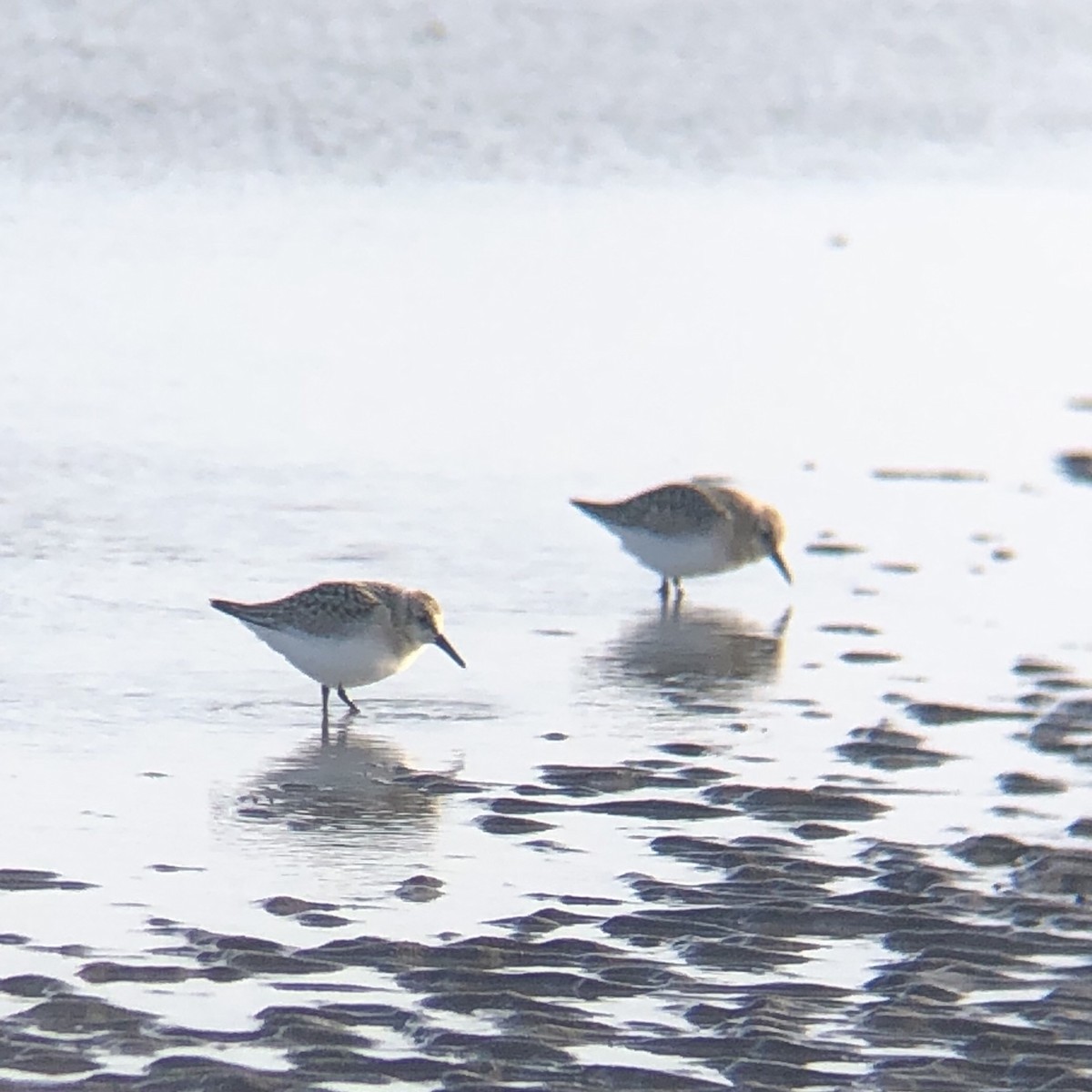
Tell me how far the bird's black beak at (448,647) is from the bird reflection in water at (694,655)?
2.02ft

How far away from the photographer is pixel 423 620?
8.76m

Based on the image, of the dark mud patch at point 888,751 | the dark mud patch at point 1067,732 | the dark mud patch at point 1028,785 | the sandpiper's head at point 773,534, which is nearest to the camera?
the dark mud patch at point 1028,785

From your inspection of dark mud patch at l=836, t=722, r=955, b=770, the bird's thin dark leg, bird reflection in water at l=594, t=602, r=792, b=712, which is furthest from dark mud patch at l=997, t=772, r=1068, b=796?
the bird's thin dark leg

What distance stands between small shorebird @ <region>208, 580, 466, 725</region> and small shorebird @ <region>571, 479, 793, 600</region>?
1.82 metres

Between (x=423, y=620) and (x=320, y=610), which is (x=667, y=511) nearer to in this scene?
(x=423, y=620)

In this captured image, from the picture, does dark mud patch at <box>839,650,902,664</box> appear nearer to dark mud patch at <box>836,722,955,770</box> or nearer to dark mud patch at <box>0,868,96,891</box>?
dark mud patch at <box>836,722,955,770</box>

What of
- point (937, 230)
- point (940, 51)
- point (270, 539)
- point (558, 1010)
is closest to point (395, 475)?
point (270, 539)

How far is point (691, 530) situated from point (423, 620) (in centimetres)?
205

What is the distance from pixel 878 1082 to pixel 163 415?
8.12 meters

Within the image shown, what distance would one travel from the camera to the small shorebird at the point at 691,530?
10523 millimetres

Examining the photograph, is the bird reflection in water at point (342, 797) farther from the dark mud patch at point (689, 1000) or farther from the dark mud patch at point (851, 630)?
the dark mud patch at point (851, 630)

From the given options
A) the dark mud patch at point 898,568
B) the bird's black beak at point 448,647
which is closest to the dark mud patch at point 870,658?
the dark mud patch at point 898,568

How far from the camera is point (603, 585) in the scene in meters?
10.8

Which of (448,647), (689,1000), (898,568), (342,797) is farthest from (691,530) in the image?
(689,1000)
